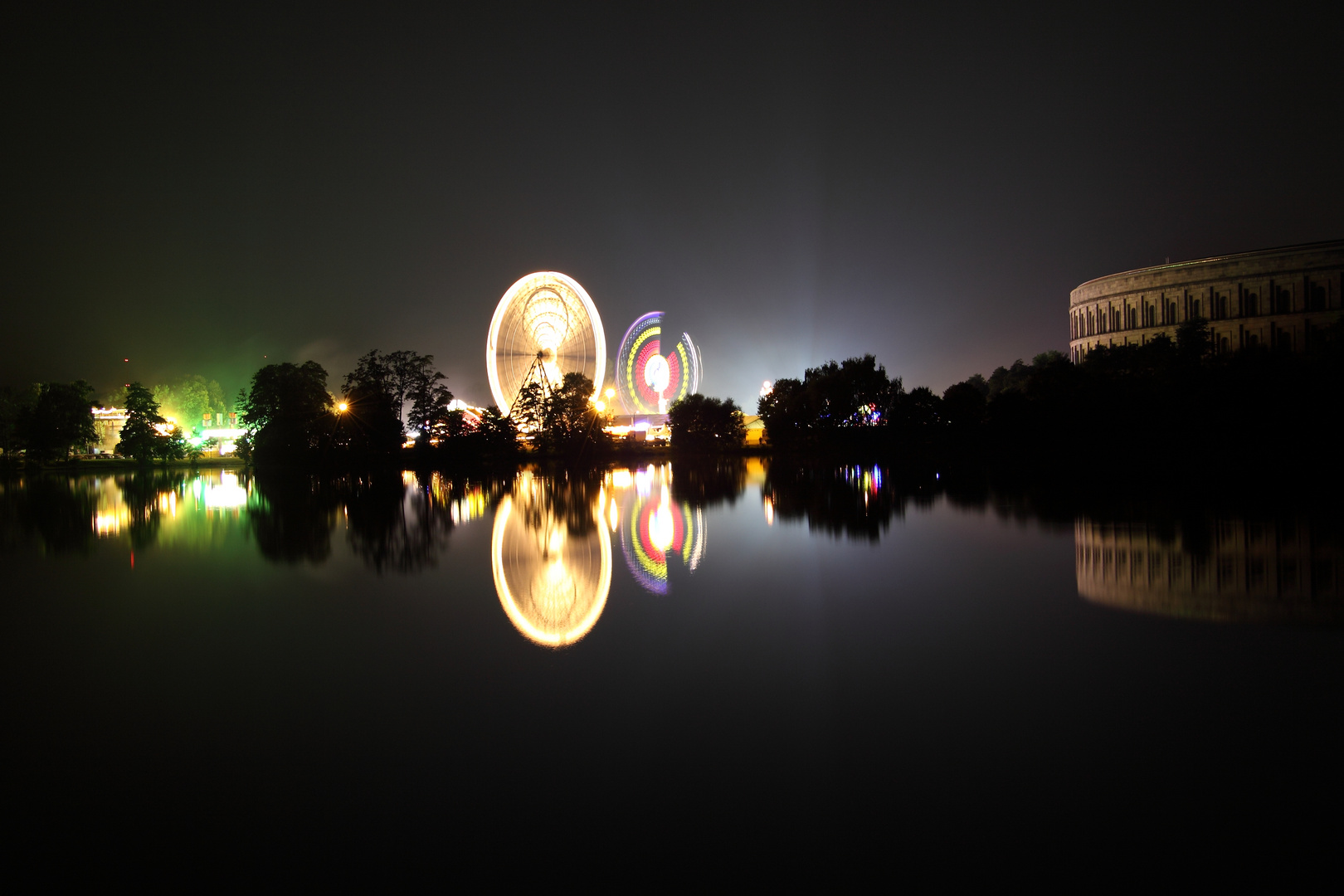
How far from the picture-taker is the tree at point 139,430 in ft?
217

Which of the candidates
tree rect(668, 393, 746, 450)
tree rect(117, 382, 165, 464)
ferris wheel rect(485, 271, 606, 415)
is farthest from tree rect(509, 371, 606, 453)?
tree rect(117, 382, 165, 464)

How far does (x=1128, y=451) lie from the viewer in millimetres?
44406

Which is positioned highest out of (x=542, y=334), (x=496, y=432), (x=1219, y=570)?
(x=542, y=334)

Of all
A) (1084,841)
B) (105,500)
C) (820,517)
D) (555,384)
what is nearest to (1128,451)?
(820,517)

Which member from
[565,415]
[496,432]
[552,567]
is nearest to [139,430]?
[496,432]

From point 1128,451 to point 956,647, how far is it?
4330cm

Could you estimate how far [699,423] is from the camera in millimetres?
68062

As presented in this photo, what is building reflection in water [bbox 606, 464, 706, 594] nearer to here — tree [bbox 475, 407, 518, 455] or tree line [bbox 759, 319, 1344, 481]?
tree line [bbox 759, 319, 1344, 481]

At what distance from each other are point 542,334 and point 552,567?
121 feet

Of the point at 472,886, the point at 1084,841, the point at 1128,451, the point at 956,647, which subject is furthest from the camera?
the point at 1128,451

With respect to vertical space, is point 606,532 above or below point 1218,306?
below

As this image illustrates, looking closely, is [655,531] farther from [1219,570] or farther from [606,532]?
[1219,570]

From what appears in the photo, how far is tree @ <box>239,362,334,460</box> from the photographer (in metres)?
55.3

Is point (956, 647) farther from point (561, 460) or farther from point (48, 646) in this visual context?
point (561, 460)
